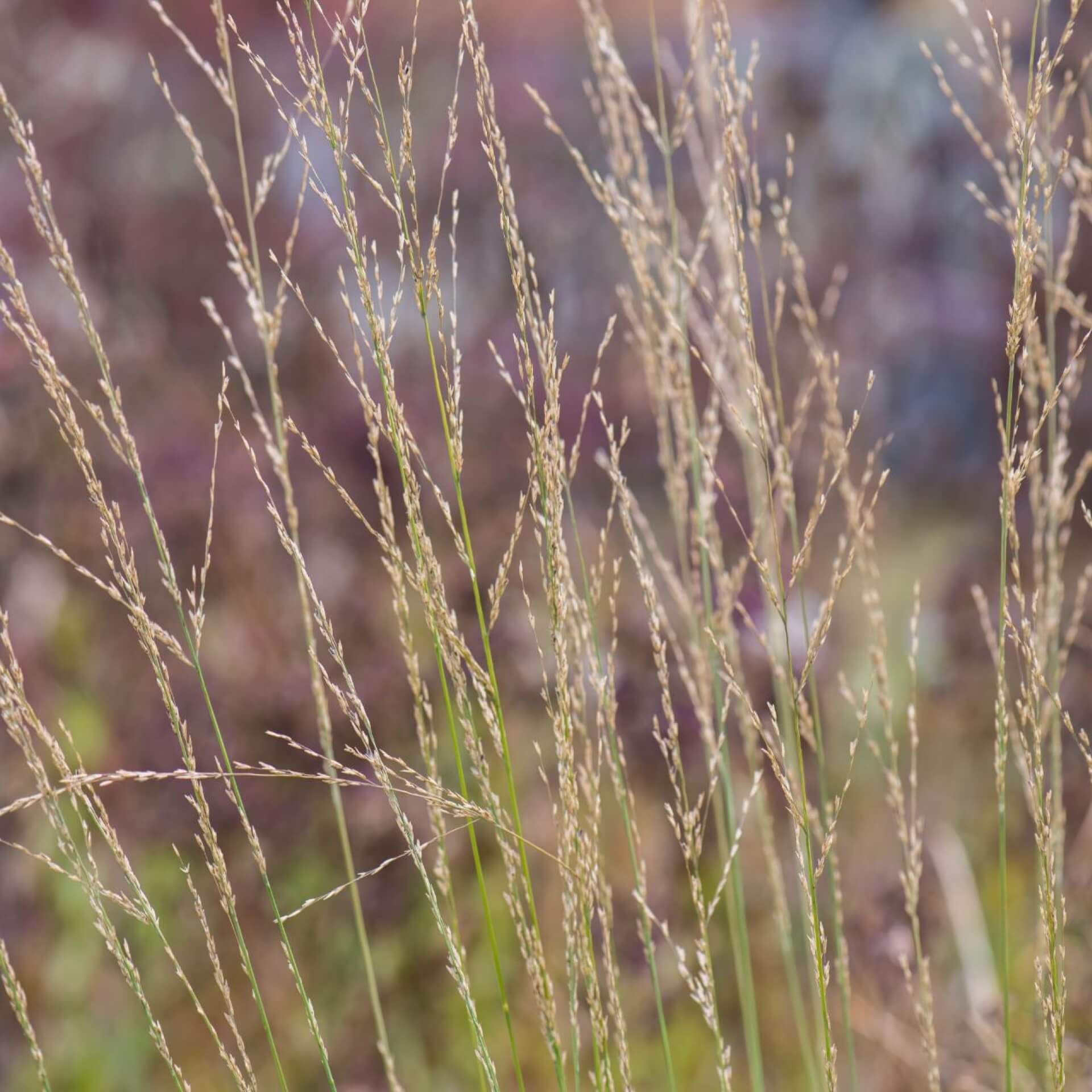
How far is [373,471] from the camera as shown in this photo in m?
2.44

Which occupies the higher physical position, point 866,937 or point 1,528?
point 1,528

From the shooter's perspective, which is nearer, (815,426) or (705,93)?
(705,93)

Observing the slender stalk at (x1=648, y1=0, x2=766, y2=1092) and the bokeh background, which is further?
the bokeh background

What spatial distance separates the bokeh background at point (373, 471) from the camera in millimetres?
2117

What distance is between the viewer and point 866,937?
1.99 m

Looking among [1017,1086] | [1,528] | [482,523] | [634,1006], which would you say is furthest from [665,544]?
[1017,1086]

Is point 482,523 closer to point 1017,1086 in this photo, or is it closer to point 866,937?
point 866,937

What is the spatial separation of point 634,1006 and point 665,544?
1638 mm

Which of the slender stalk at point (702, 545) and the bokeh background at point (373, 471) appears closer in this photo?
the slender stalk at point (702, 545)

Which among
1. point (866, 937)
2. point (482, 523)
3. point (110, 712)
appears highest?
point (482, 523)

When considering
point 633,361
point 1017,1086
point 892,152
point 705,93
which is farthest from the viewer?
point 892,152

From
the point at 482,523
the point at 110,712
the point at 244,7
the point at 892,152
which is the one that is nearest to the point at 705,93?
the point at 482,523

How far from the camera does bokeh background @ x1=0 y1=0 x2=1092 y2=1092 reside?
6.95ft

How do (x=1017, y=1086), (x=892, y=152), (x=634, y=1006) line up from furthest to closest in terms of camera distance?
(x=892, y=152), (x=634, y=1006), (x=1017, y=1086)
